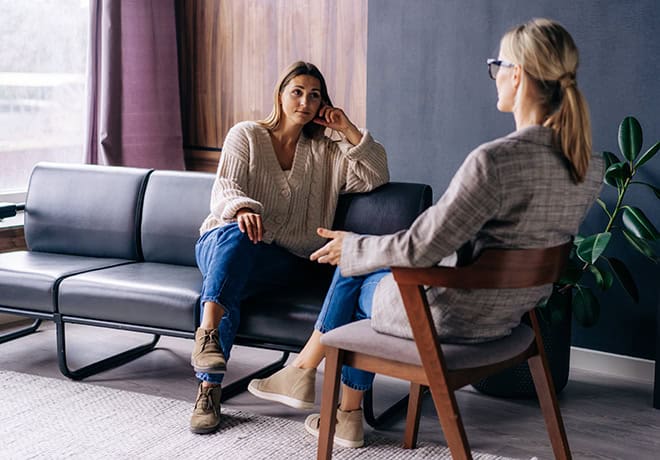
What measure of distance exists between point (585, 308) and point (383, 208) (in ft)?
2.56

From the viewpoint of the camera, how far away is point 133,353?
3.38 meters

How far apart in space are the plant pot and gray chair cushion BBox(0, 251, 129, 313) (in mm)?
1495

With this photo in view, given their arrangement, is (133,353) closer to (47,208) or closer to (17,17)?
(47,208)

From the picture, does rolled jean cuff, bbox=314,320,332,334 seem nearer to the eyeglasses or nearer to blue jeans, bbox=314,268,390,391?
blue jeans, bbox=314,268,390,391

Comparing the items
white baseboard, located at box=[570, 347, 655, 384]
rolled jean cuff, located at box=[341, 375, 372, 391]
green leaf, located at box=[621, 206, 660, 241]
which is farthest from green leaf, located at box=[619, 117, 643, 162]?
rolled jean cuff, located at box=[341, 375, 372, 391]

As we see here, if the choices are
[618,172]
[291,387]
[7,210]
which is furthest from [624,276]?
[7,210]

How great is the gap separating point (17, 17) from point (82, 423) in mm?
2070

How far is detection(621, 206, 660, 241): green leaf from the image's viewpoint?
280 centimetres

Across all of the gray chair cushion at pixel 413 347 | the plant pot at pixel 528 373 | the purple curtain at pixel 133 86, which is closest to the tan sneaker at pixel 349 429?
the gray chair cushion at pixel 413 347

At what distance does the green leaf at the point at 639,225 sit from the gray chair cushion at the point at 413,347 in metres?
0.90

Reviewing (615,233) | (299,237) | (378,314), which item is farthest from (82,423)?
(615,233)

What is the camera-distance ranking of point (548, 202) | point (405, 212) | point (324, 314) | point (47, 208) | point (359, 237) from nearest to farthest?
point (548, 202)
point (359, 237)
point (324, 314)
point (405, 212)
point (47, 208)

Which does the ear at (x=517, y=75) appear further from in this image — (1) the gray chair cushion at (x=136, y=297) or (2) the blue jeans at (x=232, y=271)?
(1) the gray chair cushion at (x=136, y=297)

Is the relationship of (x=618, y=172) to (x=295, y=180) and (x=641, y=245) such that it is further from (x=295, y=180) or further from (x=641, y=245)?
(x=295, y=180)
